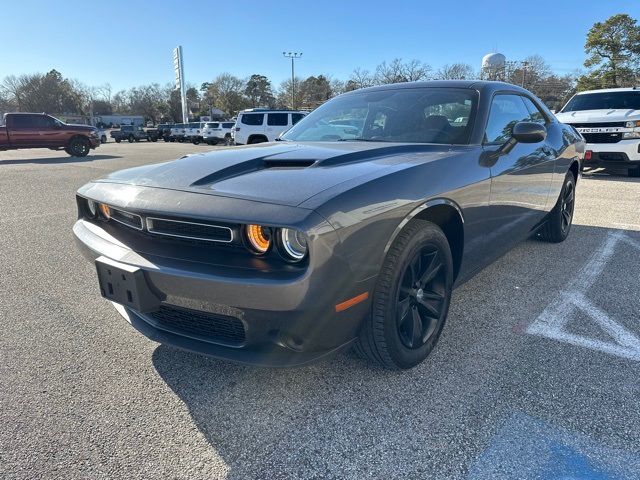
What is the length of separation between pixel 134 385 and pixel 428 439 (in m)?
1.42

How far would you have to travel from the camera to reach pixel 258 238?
5.85 feet

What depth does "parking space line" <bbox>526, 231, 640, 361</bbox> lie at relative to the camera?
2.51 metres

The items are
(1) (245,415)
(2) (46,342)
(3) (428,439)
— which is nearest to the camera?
(3) (428,439)

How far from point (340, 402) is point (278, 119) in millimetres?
18229

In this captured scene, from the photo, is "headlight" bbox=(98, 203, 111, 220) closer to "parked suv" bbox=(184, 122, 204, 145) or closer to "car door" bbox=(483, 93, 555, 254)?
"car door" bbox=(483, 93, 555, 254)

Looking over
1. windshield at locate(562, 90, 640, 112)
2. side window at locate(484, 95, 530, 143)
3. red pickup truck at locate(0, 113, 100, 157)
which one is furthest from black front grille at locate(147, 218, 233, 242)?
red pickup truck at locate(0, 113, 100, 157)

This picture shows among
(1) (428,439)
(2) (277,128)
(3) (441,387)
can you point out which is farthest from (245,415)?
(2) (277,128)

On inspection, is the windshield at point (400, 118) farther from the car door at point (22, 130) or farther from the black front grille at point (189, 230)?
the car door at point (22, 130)

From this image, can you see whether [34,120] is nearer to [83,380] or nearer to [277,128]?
[277,128]

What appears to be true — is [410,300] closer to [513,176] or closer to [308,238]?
[308,238]

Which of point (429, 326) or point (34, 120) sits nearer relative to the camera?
point (429, 326)

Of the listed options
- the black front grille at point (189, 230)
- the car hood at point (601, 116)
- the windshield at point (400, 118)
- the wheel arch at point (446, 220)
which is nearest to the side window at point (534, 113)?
the windshield at point (400, 118)

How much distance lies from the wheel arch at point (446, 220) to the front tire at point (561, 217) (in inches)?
88.4

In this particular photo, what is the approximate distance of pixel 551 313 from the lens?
295 cm
